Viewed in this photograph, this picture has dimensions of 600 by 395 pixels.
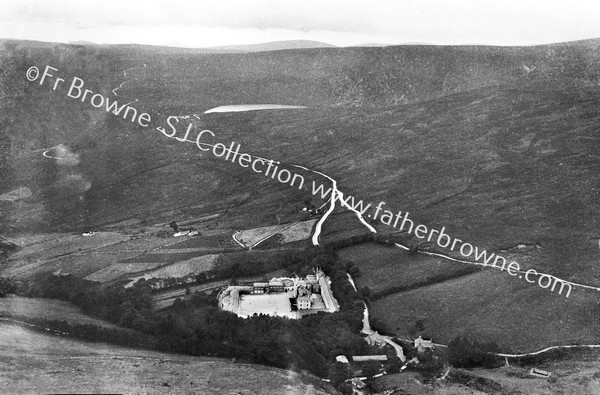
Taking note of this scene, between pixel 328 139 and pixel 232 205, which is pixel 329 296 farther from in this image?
pixel 328 139

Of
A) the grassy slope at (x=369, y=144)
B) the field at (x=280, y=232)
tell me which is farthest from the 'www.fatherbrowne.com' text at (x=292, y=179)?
the field at (x=280, y=232)

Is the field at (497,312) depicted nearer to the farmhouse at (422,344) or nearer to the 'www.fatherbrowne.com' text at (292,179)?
the farmhouse at (422,344)

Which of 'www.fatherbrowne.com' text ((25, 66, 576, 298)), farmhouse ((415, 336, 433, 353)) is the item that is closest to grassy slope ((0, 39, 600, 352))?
'www.fatherbrowne.com' text ((25, 66, 576, 298))

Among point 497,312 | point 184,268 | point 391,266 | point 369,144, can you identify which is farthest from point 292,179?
point 497,312

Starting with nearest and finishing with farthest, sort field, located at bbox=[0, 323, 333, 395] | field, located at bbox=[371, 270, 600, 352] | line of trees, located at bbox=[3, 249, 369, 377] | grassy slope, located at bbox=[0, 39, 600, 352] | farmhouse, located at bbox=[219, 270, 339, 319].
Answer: field, located at bbox=[0, 323, 333, 395], line of trees, located at bbox=[3, 249, 369, 377], field, located at bbox=[371, 270, 600, 352], farmhouse, located at bbox=[219, 270, 339, 319], grassy slope, located at bbox=[0, 39, 600, 352]

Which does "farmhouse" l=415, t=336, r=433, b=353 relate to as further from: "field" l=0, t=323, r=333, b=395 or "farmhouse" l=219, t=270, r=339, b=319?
"field" l=0, t=323, r=333, b=395

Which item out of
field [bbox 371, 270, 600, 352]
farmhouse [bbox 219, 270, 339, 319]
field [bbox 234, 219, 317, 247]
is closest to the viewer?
field [bbox 371, 270, 600, 352]

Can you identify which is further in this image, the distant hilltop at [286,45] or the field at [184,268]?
the distant hilltop at [286,45]
